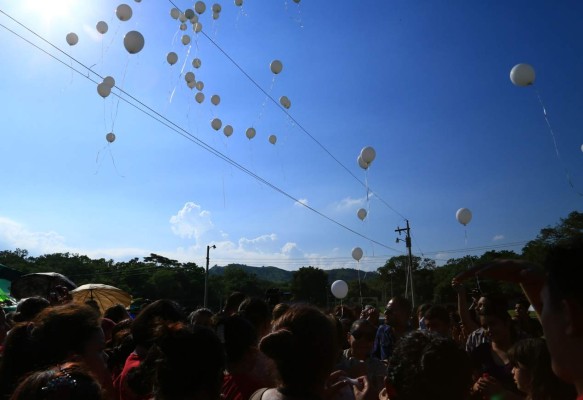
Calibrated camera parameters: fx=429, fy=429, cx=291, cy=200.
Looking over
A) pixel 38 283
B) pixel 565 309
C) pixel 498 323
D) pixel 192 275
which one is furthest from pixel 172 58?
pixel 192 275

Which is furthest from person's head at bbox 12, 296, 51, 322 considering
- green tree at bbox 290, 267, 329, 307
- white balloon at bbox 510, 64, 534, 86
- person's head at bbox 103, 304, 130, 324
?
green tree at bbox 290, 267, 329, 307

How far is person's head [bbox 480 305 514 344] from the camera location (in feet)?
13.0

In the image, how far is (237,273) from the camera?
83.2m

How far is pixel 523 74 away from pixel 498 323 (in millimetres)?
6530

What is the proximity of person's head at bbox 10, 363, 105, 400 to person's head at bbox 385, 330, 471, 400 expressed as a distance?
1.22m

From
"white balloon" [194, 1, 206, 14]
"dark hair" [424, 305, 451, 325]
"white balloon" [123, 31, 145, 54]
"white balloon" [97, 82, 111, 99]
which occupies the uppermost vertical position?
"white balloon" [194, 1, 206, 14]

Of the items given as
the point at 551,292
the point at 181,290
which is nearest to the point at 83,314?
the point at 551,292

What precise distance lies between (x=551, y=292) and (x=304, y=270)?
75.2 meters

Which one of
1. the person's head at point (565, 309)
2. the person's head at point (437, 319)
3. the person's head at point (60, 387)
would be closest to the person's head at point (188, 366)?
the person's head at point (60, 387)

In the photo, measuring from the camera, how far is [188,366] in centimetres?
205

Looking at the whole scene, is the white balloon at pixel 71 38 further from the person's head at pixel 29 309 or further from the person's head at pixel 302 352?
the person's head at pixel 302 352

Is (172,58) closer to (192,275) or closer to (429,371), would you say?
Answer: (429,371)

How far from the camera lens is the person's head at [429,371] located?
1.79 meters

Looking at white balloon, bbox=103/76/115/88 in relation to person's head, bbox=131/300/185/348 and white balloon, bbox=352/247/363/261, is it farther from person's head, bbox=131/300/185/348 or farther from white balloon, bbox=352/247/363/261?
white balloon, bbox=352/247/363/261
